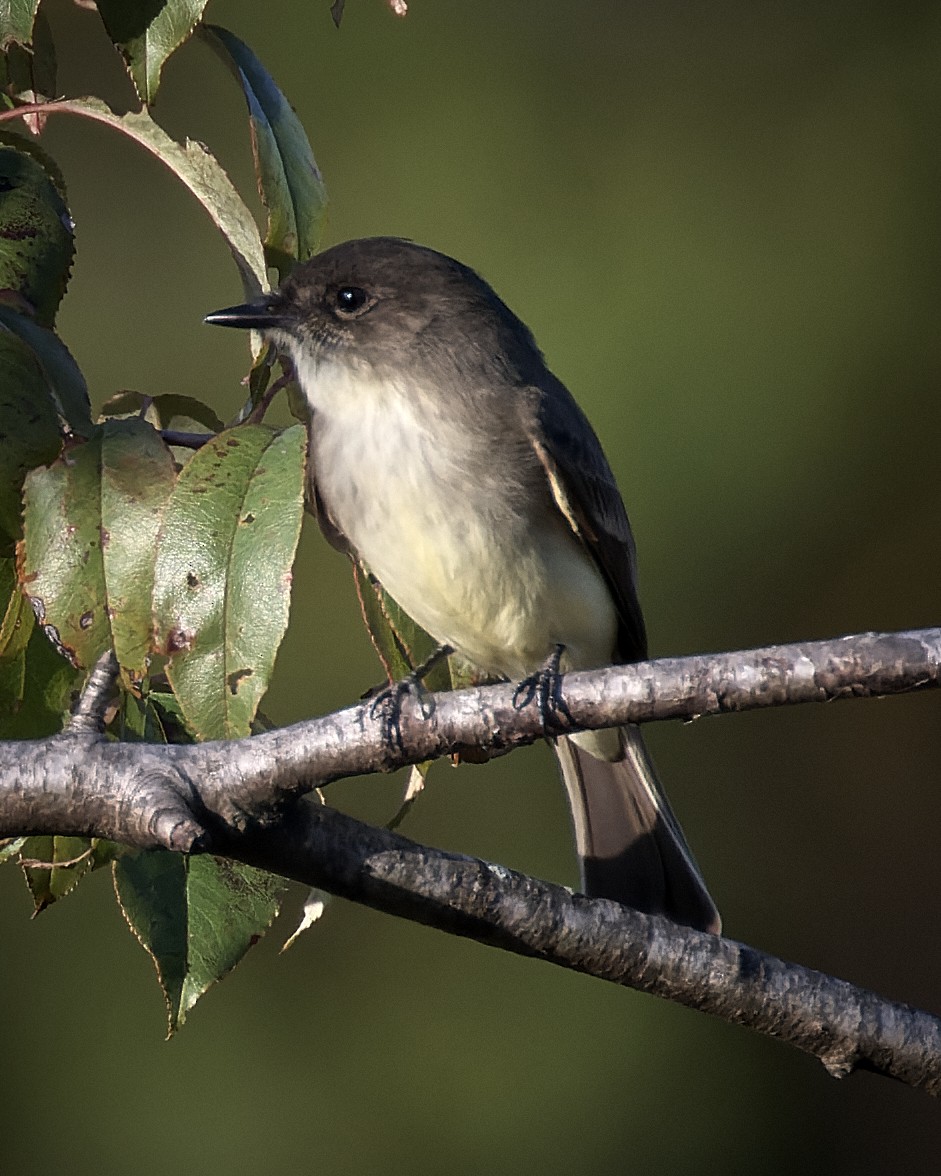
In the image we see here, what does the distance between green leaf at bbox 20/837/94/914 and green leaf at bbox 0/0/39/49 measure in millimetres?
1010

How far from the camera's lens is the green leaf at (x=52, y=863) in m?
2.19

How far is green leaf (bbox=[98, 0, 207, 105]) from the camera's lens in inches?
86.2

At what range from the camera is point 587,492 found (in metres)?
3.10

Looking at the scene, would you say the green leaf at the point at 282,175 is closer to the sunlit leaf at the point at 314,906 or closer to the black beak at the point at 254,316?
the black beak at the point at 254,316

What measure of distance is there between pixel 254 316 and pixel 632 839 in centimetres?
128

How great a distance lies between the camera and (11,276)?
7.04 feet

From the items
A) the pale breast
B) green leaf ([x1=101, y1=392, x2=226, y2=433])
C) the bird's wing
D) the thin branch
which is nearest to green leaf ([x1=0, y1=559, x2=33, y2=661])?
the thin branch

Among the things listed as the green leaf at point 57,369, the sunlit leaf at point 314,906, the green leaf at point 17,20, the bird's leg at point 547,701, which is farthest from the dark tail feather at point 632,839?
the green leaf at point 17,20

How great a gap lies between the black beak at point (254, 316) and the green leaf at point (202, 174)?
1.60 feet

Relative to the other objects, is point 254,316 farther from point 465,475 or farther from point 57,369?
point 57,369

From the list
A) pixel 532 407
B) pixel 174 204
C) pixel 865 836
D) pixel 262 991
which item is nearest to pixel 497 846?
pixel 262 991

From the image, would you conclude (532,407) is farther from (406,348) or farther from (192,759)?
(192,759)

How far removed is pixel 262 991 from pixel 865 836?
158 centimetres

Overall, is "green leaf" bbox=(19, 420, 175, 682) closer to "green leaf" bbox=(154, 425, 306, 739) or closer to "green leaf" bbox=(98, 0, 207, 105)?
"green leaf" bbox=(154, 425, 306, 739)
